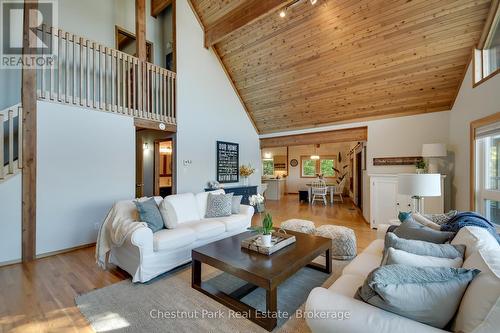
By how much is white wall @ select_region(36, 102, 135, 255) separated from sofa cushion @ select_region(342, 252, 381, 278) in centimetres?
389

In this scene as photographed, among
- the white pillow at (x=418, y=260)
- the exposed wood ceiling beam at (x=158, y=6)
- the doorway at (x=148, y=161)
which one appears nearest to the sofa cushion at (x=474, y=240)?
the white pillow at (x=418, y=260)

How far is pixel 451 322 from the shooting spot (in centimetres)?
108

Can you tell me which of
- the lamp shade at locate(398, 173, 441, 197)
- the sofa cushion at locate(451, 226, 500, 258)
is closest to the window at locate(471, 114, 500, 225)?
the lamp shade at locate(398, 173, 441, 197)

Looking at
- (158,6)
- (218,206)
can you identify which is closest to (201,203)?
(218,206)

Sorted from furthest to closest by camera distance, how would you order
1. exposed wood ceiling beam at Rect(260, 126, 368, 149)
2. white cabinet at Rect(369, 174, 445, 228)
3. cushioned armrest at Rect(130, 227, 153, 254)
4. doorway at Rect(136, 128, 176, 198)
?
1. doorway at Rect(136, 128, 176, 198)
2. exposed wood ceiling beam at Rect(260, 126, 368, 149)
3. white cabinet at Rect(369, 174, 445, 228)
4. cushioned armrest at Rect(130, 227, 153, 254)

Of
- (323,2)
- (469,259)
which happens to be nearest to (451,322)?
(469,259)

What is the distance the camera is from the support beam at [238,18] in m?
4.11

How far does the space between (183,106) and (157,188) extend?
2.14 metres

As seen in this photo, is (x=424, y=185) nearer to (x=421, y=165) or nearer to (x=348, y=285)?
(x=348, y=285)

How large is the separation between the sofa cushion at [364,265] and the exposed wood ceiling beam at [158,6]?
631 centimetres

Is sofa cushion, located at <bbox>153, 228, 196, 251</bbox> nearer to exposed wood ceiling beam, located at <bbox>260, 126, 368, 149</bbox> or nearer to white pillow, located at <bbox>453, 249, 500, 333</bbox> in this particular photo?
white pillow, located at <bbox>453, 249, 500, 333</bbox>

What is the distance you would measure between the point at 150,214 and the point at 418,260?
2.72m

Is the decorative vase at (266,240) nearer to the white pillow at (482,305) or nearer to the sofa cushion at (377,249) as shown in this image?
the sofa cushion at (377,249)

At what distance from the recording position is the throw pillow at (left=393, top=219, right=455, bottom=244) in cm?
183
